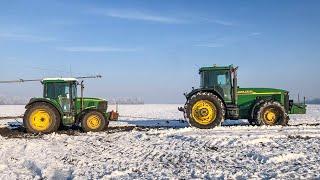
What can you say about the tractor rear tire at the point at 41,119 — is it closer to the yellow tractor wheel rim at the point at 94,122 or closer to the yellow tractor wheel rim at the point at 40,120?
the yellow tractor wheel rim at the point at 40,120

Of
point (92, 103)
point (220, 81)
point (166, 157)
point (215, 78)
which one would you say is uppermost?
point (215, 78)

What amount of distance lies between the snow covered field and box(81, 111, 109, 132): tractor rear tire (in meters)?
3.35

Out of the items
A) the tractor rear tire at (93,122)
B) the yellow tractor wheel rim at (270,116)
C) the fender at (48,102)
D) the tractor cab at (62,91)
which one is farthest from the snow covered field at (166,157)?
the yellow tractor wheel rim at (270,116)

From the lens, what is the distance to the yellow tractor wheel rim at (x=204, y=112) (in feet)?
56.9

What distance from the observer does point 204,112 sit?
1734 cm

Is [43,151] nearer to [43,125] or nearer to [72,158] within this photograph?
[72,158]

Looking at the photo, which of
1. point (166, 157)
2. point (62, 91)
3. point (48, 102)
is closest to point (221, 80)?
point (62, 91)

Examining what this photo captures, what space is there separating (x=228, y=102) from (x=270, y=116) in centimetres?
170

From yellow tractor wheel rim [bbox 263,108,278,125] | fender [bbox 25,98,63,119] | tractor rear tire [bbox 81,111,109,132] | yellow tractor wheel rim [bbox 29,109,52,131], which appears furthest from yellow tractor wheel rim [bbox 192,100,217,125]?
yellow tractor wheel rim [bbox 29,109,52,131]

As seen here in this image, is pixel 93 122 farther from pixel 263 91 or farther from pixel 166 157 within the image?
pixel 166 157

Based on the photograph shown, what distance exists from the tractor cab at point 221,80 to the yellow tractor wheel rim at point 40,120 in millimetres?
6348

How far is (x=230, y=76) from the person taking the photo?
58.5ft

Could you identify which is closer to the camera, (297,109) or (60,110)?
(60,110)

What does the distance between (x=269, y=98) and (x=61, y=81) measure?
8.47 meters
